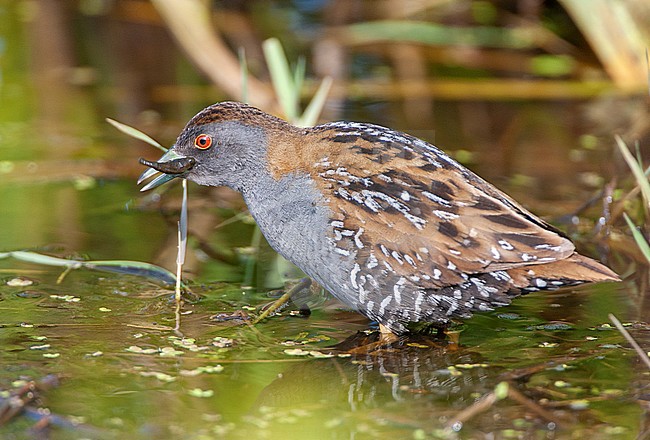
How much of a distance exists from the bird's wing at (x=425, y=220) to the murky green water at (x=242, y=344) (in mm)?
437

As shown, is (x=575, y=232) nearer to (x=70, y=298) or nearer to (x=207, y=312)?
(x=207, y=312)

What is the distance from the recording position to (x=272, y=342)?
15.1 feet

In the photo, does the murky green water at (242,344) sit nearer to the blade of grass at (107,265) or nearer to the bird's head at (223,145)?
the blade of grass at (107,265)

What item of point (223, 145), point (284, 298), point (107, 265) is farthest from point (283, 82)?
point (284, 298)

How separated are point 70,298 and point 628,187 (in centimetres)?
360

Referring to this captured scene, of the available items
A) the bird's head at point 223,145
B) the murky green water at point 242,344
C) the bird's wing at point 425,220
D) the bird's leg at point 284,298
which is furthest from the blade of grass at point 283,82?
the bird's wing at point 425,220

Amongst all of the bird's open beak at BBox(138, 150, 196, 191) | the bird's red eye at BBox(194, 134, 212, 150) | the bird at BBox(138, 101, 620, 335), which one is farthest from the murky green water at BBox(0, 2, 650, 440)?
the bird's red eye at BBox(194, 134, 212, 150)

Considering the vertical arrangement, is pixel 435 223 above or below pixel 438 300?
above

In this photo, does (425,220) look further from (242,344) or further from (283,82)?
(283,82)

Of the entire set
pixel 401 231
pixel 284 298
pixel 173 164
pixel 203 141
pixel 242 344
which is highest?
pixel 203 141

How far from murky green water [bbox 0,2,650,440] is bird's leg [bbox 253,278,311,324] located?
0.17 feet

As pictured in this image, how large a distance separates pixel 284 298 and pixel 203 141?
0.85 m

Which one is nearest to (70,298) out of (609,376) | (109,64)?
(609,376)

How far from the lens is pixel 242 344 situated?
4551mm
